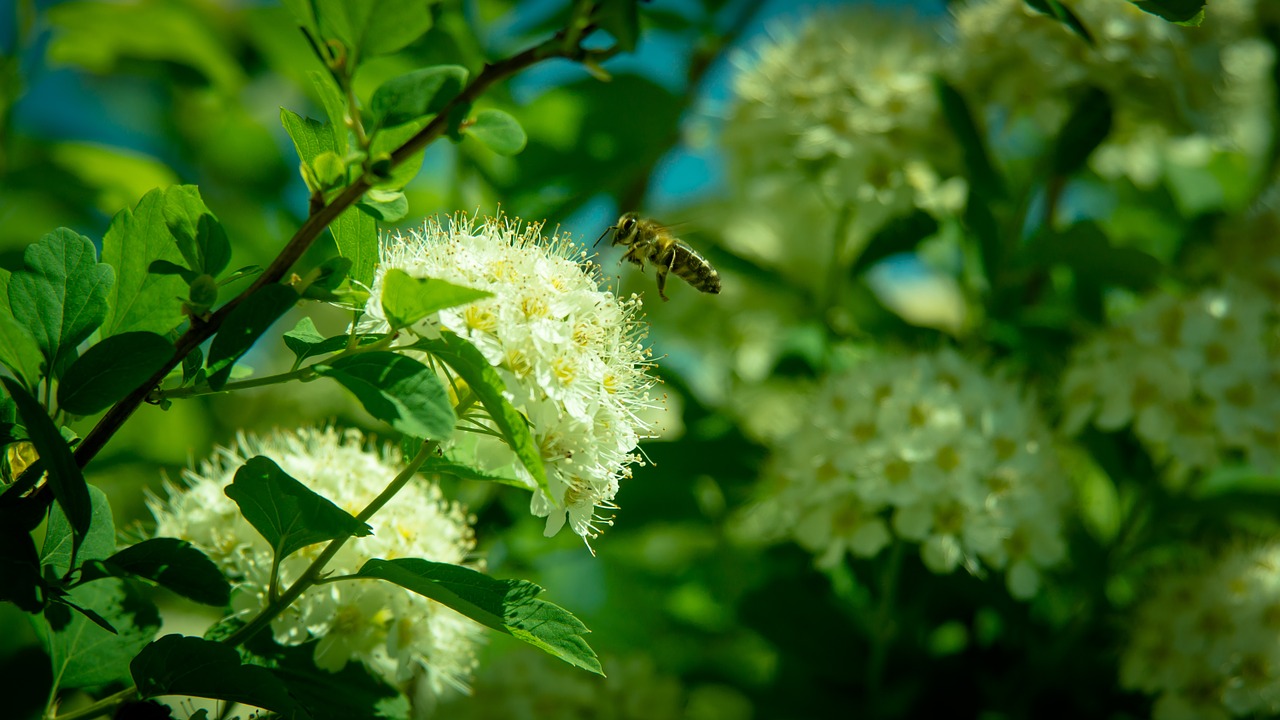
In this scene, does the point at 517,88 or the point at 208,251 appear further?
the point at 517,88

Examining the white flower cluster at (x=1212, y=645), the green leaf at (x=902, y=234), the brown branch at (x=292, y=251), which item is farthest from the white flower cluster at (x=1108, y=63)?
the brown branch at (x=292, y=251)

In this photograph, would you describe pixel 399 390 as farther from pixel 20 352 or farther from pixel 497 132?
pixel 20 352

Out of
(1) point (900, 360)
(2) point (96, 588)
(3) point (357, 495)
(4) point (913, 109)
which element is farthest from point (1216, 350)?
(2) point (96, 588)

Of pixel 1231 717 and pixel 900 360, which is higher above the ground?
pixel 900 360

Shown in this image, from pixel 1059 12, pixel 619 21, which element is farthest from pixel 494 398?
pixel 1059 12

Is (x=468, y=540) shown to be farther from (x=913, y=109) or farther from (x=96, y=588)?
(x=913, y=109)

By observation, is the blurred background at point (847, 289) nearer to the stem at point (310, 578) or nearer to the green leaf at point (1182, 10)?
the stem at point (310, 578)
